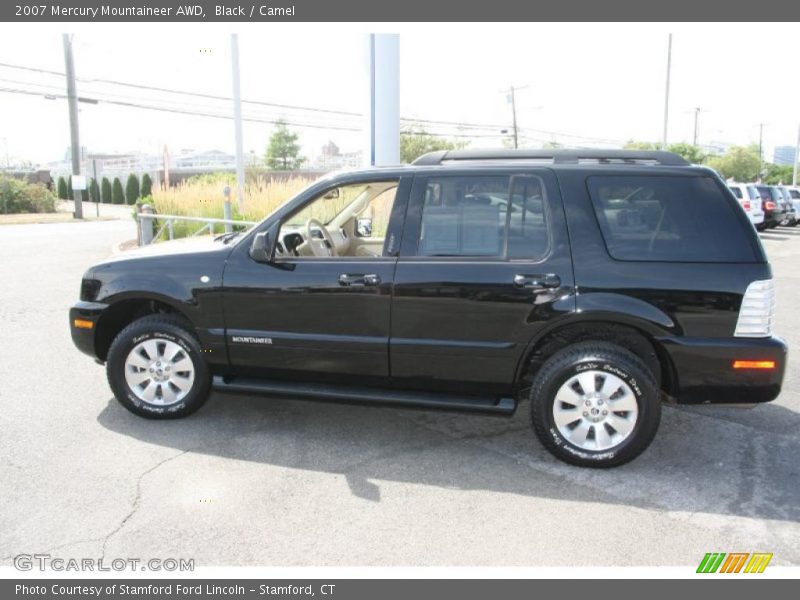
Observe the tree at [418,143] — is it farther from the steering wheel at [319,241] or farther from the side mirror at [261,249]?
the side mirror at [261,249]

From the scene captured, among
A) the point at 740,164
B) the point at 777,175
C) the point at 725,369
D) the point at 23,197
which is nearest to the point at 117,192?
the point at 23,197

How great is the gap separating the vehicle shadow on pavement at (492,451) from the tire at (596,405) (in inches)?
6.3

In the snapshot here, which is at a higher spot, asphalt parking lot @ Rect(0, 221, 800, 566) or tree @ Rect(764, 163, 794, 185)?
tree @ Rect(764, 163, 794, 185)

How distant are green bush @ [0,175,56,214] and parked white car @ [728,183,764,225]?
117 ft

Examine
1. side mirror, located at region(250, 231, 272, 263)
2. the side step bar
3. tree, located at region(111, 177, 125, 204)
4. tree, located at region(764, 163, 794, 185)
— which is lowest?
the side step bar

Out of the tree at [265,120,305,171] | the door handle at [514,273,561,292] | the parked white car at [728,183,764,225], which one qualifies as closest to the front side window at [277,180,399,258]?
the door handle at [514,273,561,292]

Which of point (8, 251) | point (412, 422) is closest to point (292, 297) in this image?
point (412, 422)

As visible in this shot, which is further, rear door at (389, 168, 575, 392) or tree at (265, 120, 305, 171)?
tree at (265, 120, 305, 171)

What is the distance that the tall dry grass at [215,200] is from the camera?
13898 millimetres

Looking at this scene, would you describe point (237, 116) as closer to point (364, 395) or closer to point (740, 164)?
point (364, 395)

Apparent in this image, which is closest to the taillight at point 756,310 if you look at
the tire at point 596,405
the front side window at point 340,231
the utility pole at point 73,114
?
the tire at point 596,405

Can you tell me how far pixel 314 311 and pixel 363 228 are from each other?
1.44 m

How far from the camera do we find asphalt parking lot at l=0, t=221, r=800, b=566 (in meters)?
3.17

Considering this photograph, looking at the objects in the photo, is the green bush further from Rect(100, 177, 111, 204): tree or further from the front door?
the front door
